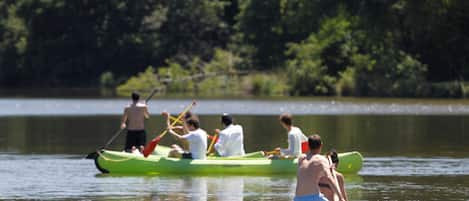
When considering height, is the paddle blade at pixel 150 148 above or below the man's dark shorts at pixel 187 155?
above

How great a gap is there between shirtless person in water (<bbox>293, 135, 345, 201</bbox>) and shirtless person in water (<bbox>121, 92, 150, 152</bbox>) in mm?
12293

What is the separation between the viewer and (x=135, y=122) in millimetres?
27797

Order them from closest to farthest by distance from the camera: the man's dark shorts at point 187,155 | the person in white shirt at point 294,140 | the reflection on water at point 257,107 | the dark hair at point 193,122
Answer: the person in white shirt at point 294,140 → the dark hair at point 193,122 → the man's dark shorts at point 187,155 → the reflection on water at point 257,107

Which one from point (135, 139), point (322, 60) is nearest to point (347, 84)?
point (322, 60)

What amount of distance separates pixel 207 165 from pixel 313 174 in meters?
9.85

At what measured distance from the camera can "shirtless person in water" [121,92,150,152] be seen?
27734 millimetres

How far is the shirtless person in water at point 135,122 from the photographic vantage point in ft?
91.0

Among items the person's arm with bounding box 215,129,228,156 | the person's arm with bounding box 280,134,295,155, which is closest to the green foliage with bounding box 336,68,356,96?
the person's arm with bounding box 215,129,228,156

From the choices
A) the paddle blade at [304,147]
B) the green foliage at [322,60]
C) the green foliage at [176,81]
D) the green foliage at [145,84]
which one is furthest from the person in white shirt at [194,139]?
the green foliage at [145,84]

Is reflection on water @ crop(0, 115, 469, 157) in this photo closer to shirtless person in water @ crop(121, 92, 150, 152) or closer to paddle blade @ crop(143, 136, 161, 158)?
shirtless person in water @ crop(121, 92, 150, 152)

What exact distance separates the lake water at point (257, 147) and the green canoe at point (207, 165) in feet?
0.76

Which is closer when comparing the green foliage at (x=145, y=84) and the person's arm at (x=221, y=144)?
the person's arm at (x=221, y=144)

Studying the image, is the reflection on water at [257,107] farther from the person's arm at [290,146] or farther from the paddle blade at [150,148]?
the person's arm at [290,146]

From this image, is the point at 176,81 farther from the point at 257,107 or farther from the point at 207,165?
the point at 207,165
